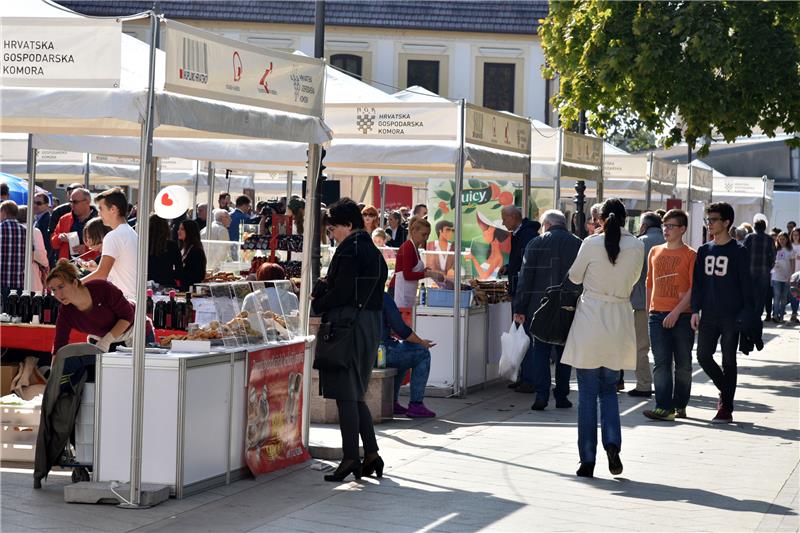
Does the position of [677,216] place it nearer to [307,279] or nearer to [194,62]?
[307,279]

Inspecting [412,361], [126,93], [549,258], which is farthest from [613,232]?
[126,93]

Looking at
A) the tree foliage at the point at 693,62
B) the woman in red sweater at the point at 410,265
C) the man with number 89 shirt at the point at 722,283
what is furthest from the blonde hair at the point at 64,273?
the tree foliage at the point at 693,62

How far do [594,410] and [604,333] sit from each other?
57 centimetres

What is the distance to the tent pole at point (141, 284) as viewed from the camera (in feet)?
25.9

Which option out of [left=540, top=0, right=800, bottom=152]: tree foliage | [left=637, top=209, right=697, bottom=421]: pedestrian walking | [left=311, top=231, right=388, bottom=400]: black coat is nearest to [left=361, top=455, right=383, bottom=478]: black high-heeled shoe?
[left=311, top=231, right=388, bottom=400]: black coat

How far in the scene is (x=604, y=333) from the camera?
951cm

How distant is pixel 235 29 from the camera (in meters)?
50.4

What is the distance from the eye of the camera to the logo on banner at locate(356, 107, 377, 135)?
13.9 m

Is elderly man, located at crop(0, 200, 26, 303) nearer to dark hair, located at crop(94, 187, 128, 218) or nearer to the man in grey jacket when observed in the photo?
dark hair, located at crop(94, 187, 128, 218)

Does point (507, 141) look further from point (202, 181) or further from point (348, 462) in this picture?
point (202, 181)

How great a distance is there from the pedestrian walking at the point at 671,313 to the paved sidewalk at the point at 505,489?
1.08 ft

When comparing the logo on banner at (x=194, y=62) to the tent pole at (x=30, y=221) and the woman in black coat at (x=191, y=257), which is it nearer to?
the woman in black coat at (x=191, y=257)

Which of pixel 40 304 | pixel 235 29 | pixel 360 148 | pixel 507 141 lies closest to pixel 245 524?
pixel 40 304

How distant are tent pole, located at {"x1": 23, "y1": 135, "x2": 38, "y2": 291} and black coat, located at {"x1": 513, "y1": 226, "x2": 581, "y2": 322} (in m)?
5.05
